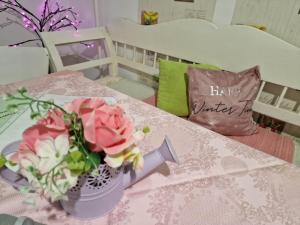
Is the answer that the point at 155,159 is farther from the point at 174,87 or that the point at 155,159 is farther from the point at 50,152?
the point at 174,87

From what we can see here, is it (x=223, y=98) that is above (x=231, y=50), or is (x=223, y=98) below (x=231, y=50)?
below

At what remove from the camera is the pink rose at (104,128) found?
388 millimetres

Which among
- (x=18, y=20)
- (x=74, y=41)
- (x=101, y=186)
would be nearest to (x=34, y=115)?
(x=101, y=186)

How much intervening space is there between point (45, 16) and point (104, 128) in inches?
78.0

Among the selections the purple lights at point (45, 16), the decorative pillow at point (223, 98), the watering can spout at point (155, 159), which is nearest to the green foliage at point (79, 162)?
the watering can spout at point (155, 159)

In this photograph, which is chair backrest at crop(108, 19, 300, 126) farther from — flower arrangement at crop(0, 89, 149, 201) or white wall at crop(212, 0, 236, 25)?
flower arrangement at crop(0, 89, 149, 201)

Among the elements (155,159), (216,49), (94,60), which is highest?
(216,49)

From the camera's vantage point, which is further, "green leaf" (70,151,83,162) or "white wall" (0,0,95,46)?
"white wall" (0,0,95,46)

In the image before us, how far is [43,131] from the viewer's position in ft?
1.28

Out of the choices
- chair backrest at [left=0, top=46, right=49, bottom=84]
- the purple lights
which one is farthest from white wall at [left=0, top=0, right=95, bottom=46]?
chair backrest at [left=0, top=46, right=49, bottom=84]

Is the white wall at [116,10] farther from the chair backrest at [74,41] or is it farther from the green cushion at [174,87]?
the green cushion at [174,87]

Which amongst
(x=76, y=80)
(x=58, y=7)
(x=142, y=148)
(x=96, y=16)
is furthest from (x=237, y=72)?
(x=58, y=7)

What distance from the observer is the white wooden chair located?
5.00 feet

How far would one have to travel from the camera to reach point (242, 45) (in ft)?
3.99
